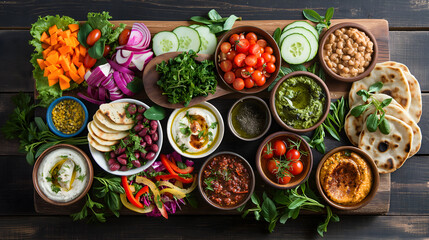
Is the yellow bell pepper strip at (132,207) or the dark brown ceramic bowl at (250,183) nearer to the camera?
the dark brown ceramic bowl at (250,183)

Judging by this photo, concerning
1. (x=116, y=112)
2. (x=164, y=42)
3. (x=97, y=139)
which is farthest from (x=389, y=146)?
(x=97, y=139)

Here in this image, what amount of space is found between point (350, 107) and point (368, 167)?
666 mm

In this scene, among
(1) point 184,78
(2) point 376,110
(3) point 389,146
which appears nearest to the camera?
(1) point 184,78

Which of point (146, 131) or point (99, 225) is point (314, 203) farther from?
point (99, 225)

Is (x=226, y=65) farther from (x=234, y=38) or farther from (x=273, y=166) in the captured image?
(x=273, y=166)

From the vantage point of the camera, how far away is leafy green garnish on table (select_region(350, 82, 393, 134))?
3.31m

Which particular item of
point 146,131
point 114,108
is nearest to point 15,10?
point 114,108

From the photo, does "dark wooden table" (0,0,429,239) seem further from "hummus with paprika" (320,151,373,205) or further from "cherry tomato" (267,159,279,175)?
"cherry tomato" (267,159,279,175)

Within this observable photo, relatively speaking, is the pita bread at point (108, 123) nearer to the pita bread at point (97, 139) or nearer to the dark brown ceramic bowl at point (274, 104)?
the pita bread at point (97, 139)

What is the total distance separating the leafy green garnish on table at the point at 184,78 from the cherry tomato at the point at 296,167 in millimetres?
1109

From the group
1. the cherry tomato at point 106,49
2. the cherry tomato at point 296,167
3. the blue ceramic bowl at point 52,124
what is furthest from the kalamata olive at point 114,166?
the cherry tomato at point 296,167

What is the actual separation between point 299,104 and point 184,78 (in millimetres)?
1216

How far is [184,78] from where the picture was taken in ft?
10.4

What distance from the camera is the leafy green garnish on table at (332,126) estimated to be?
350cm
